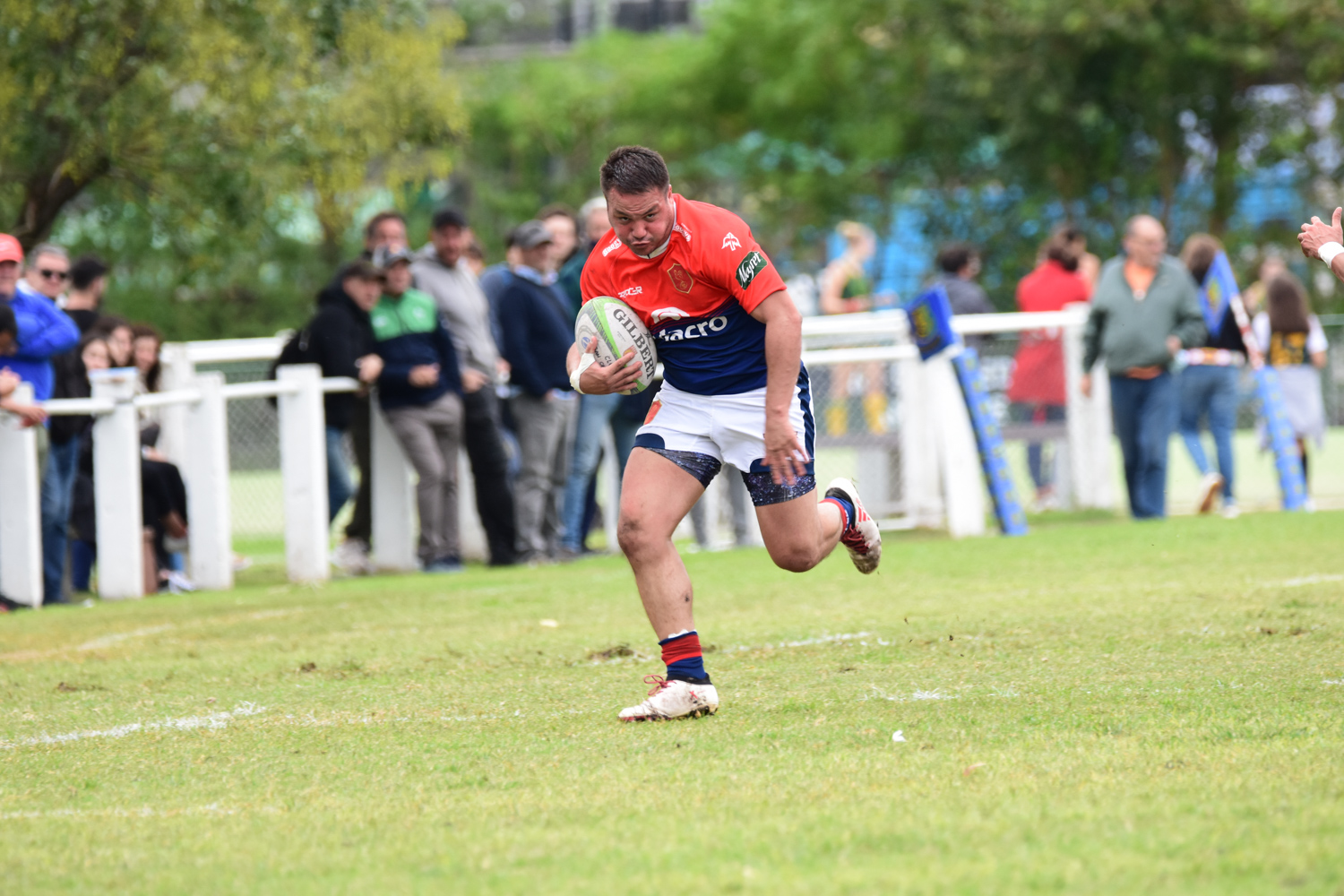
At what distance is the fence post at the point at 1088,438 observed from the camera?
15.2m

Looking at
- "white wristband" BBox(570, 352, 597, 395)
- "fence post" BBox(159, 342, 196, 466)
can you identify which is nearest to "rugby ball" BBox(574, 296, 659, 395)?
"white wristband" BBox(570, 352, 597, 395)

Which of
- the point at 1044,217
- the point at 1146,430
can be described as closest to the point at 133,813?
the point at 1146,430

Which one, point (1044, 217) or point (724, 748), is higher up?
point (1044, 217)

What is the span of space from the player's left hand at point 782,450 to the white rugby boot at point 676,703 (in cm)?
78

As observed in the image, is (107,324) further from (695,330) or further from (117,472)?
(695,330)

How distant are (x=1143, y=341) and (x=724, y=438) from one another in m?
8.15

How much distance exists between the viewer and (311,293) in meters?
33.0

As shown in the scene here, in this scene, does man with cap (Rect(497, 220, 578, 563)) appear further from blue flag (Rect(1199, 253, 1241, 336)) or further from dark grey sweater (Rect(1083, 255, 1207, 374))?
blue flag (Rect(1199, 253, 1241, 336))

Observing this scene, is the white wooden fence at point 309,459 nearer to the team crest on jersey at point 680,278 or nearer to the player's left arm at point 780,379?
the team crest on jersey at point 680,278

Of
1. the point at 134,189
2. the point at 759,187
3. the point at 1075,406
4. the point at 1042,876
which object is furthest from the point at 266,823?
the point at 759,187

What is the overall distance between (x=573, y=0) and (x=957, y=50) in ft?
60.0

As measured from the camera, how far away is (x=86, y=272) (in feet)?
41.2

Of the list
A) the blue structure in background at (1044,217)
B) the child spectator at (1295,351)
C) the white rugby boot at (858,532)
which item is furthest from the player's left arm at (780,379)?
the blue structure in background at (1044,217)

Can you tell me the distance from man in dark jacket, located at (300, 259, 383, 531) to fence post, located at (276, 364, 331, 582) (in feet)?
0.83
